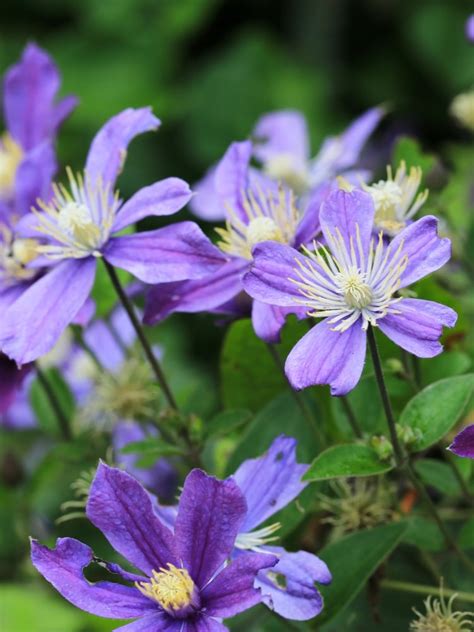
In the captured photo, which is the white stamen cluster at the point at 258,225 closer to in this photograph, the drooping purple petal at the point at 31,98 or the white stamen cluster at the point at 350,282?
the white stamen cluster at the point at 350,282

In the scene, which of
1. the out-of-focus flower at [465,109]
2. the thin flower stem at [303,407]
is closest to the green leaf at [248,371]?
the thin flower stem at [303,407]

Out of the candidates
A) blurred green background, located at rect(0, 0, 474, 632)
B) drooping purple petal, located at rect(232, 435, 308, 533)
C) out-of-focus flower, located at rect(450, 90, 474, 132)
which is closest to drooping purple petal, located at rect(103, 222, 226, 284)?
drooping purple petal, located at rect(232, 435, 308, 533)

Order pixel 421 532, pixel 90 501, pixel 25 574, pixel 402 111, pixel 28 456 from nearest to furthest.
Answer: pixel 90 501 → pixel 421 532 → pixel 25 574 → pixel 28 456 → pixel 402 111

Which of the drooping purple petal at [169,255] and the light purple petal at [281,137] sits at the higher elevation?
the light purple petal at [281,137]

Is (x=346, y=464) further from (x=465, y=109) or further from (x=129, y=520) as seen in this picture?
(x=465, y=109)

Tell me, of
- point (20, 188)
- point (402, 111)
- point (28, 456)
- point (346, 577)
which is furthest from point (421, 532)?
point (402, 111)

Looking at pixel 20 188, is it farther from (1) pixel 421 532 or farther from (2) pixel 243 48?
(2) pixel 243 48
